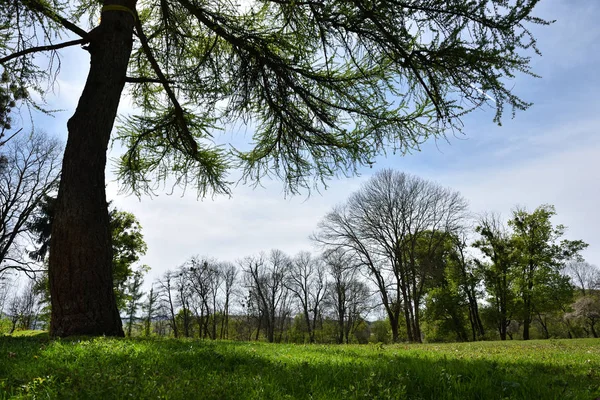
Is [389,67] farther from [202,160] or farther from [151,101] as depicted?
[151,101]

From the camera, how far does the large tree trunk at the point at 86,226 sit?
5.83 meters

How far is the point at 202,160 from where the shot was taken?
33.4 feet

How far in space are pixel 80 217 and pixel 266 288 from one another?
145 ft

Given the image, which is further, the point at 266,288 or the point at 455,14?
the point at 266,288

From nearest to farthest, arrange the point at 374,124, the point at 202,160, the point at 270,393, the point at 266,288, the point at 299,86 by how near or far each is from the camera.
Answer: the point at 270,393 → the point at 374,124 → the point at 299,86 → the point at 202,160 → the point at 266,288

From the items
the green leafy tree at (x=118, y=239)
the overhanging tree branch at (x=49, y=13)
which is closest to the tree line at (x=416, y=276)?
the green leafy tree at (x=118, y=239)

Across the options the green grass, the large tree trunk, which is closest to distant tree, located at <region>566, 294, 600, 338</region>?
the green grass

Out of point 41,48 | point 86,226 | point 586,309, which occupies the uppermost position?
point 41,48

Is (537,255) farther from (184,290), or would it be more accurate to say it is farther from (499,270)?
(184,290)

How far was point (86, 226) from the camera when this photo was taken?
19.8 feet

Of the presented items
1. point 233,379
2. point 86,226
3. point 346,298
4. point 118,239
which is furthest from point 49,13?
point 346,298

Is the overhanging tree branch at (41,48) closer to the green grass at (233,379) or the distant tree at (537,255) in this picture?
the green grass at (233,379)

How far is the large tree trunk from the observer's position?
583 cm

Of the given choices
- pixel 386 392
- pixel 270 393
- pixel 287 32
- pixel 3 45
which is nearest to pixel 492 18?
pixel 287 32
